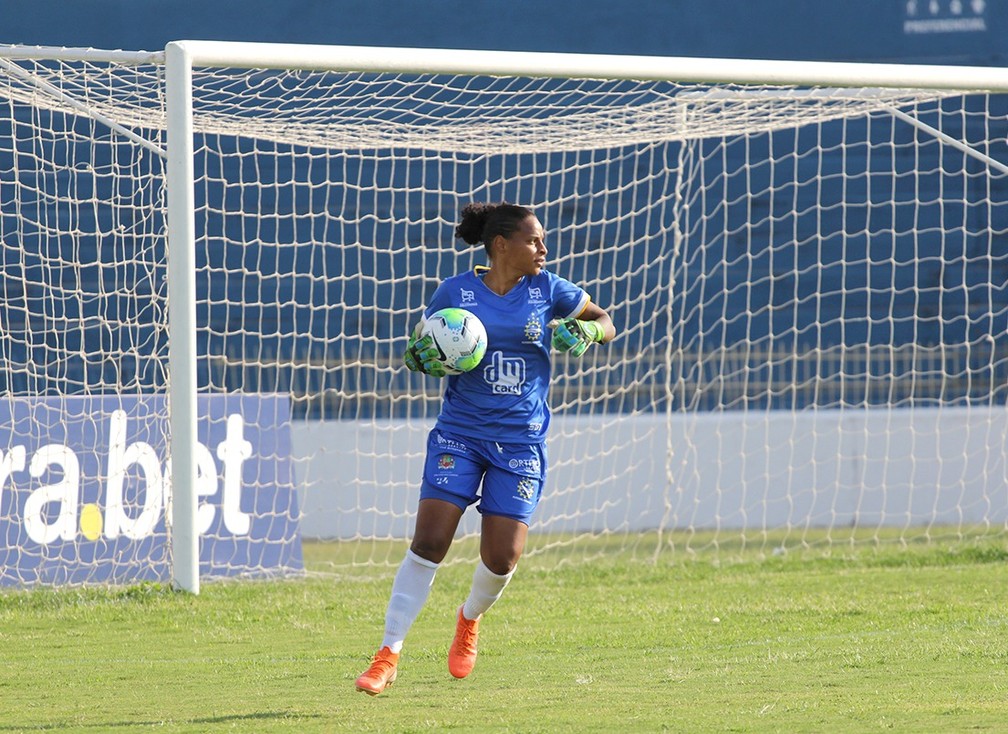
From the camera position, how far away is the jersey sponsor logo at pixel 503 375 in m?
5.08

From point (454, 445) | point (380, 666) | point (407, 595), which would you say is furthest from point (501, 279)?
point (380, 666)

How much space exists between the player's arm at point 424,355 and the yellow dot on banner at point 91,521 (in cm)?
379

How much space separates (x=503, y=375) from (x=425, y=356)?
28 centimetres

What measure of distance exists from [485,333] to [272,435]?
4.10m

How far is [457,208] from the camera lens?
13.8 metres

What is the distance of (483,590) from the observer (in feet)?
17.1

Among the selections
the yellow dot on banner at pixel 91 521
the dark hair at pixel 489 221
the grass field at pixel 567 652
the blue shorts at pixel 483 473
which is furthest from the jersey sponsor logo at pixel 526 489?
the yellow dot on banner at pixel 91 521

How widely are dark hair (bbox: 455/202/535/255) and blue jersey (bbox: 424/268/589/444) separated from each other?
0.51 ft

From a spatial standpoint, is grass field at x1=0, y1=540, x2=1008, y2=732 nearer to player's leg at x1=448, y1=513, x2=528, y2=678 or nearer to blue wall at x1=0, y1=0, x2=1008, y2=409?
player's leg at x1=448, y1=513, x2=528, y2=678

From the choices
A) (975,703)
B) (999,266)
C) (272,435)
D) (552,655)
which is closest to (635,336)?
(999,266)

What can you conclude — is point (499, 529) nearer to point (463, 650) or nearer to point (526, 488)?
point (526, 488)

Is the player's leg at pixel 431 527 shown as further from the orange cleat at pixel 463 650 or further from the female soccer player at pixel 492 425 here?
the orange cleat at pixel 463 650

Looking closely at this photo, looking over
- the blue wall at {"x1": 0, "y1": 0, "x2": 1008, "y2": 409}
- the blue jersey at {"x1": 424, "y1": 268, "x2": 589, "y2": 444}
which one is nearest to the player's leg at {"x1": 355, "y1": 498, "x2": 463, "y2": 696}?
the blue jersey at {"x1": 424, "y1": 268, "x2": 589, "y2": 444}

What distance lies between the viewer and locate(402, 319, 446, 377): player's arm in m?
4.96
